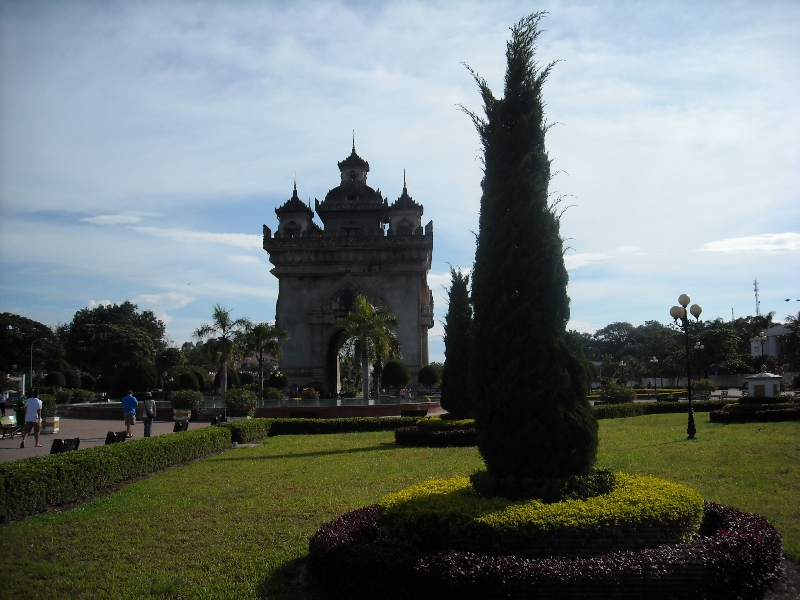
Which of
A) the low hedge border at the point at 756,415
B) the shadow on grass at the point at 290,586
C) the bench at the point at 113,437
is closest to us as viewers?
the shadow on grass at the point at 290,586

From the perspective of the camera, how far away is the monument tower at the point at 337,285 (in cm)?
5031

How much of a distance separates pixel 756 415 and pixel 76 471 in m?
21.4

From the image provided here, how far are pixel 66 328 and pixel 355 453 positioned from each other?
82.2 meters

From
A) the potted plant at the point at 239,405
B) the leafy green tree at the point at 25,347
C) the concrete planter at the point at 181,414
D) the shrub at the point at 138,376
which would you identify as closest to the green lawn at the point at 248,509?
the potted plant at the point at 239,405

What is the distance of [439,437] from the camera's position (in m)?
19.4

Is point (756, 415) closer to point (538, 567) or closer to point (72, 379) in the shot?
point (538, 567)

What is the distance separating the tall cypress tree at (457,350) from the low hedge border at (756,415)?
→ 9804mm

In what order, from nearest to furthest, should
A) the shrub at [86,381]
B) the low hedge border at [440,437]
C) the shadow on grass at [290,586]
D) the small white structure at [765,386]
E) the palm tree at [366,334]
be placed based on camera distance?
the shadow on grass at [290,586] < the low hedge border at [440,437] < the small white structure at [765,386] < the palm tree at [366,334] < the shrub at [86,381]

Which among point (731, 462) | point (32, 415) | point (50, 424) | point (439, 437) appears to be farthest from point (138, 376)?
point (731, 462)

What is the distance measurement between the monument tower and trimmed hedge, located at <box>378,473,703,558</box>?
4221 centimetres

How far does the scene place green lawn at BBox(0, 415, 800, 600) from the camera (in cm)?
708

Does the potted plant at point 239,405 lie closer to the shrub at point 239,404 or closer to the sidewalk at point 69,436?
the shrub at point 239,404

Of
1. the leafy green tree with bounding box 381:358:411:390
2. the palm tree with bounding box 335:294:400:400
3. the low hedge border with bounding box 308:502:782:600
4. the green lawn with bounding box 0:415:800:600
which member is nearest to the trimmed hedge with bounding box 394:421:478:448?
the green lawn with bounding box 0:415:800:600

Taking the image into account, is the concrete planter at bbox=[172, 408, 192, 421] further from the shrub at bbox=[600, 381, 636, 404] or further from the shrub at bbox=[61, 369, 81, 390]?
the shrub at bbox=[61, 369, 81, 390]
